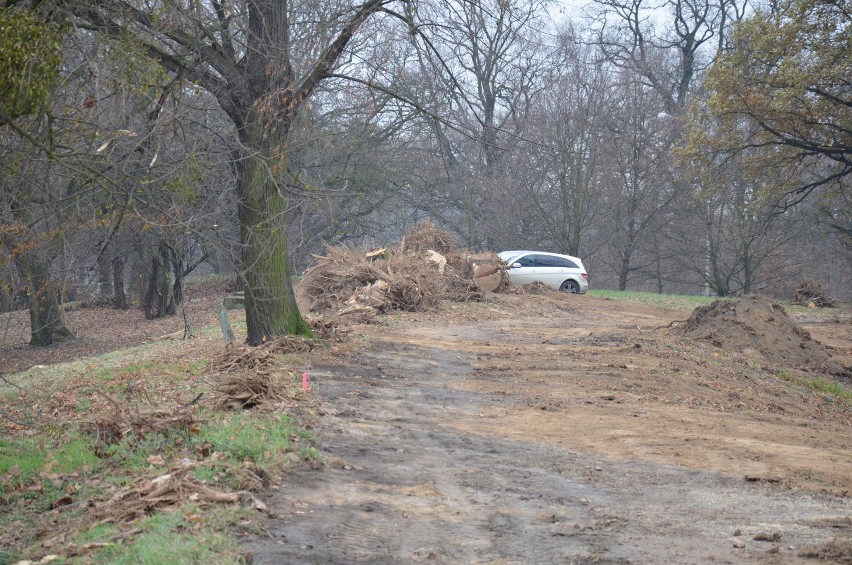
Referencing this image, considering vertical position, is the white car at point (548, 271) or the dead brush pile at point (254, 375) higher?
the white car at point (548, 271)

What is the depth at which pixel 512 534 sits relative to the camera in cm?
631

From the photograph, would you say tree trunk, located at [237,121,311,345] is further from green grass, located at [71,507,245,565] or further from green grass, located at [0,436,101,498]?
green grass, located at [71,507,245,565]

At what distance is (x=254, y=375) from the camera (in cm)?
997

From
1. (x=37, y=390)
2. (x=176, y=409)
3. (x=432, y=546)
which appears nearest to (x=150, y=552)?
(x=432, y=546)

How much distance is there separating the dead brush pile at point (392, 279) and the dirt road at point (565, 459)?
3446mm

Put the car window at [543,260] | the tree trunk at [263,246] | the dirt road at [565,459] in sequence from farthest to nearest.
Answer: the car window at [543,260]
the tree trunk at [263,246]
the dirt road at [565,459]

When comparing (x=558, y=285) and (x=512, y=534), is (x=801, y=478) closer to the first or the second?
(x=512, y=534)

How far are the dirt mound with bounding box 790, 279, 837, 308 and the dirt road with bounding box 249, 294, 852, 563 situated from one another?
50.9 ft

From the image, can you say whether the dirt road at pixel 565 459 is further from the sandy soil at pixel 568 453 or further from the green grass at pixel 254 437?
the green grass at pixel 254 437

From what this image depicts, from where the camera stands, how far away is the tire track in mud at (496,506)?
5.76 meters

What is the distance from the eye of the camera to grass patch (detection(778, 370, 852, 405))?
49.9ft

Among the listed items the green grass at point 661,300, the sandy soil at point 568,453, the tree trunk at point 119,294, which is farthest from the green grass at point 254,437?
the tree trunk at point 119,294

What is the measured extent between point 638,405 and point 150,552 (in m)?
8.52

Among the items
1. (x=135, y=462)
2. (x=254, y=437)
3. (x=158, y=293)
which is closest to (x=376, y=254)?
(x=158, y=293)
